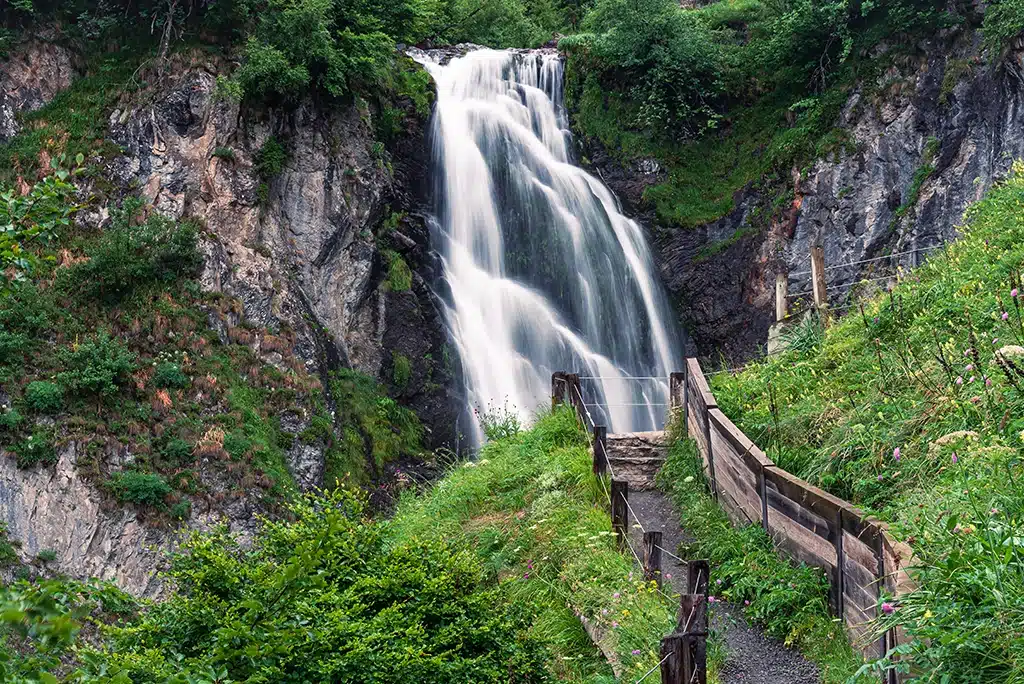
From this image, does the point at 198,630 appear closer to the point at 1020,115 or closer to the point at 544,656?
the point at 544,656

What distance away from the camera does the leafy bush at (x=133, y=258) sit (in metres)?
16.5

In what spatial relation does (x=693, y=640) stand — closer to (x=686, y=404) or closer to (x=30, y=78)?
(x=686, y=404)

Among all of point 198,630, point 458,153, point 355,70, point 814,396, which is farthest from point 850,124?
point 198,630

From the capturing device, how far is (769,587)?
7.61 metres

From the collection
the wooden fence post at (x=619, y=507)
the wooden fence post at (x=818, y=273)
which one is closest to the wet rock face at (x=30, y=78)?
the wooden fence post at (x=619, y=507)

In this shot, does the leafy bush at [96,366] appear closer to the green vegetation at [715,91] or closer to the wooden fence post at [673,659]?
the wooden fence post at [673,659]

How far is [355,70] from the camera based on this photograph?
19.8m

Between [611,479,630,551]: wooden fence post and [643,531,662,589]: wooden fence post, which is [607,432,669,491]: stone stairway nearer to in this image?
[611,479,630,551]: wooden fence post

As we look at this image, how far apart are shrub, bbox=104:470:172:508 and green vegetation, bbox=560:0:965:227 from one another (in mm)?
14533

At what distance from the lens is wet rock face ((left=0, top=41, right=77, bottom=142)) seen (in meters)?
18.5

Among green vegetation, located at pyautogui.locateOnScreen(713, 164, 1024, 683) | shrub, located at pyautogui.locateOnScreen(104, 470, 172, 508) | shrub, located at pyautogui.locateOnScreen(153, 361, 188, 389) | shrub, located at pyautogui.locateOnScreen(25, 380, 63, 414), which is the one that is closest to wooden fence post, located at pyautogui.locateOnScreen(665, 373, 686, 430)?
green vegetation, located at pyautogui.locateOnScreen(713, 164, 1024, 683)

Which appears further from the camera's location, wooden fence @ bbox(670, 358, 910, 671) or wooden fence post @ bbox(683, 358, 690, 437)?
wooden fence post @ bbox(683, 358, 690, 437)

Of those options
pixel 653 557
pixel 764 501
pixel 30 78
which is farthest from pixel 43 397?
pixel 764 501

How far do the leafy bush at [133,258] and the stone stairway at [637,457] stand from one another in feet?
33.4
